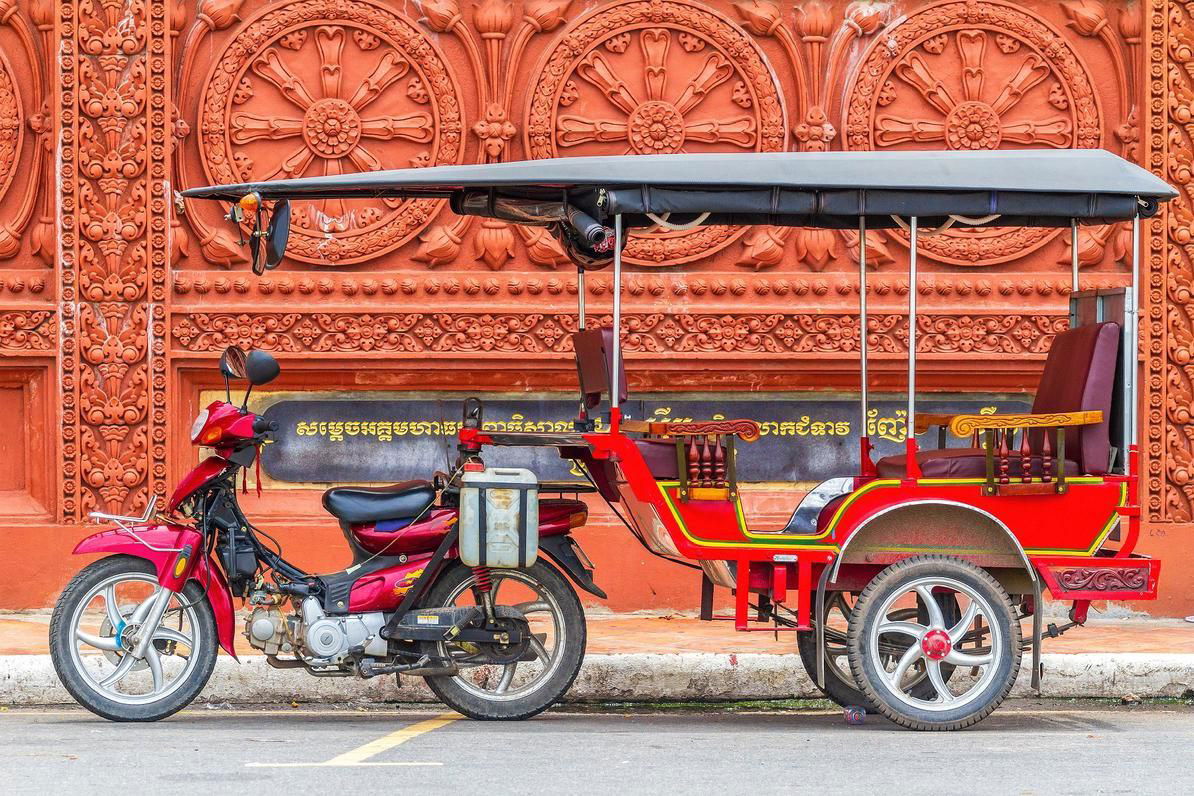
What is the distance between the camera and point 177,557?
7.35m

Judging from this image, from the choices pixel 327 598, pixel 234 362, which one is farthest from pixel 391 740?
pixel 234 362

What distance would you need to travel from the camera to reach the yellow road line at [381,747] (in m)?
6.25

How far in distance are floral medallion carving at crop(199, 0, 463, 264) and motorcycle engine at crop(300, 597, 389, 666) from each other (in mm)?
3695

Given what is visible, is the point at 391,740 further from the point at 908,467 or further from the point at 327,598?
the point at 908,467

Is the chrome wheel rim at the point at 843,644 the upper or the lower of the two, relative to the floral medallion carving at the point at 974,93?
lower

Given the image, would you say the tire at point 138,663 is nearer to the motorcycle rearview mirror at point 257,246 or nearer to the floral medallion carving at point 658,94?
the motorcycle rearview mirror at point 257,246

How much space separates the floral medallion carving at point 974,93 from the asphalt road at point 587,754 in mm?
4029

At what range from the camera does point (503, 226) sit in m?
10.7

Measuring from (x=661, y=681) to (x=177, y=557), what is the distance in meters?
2.47

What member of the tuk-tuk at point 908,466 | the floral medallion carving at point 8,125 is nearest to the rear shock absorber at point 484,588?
the tuk-tuk at point 908,466

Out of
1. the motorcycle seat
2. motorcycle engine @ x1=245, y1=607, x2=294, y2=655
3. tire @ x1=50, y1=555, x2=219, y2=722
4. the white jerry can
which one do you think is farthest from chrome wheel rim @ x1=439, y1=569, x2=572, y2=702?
tire @ x1=50, y1=555, x2=219, y2=722

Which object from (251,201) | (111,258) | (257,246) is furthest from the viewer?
(111,258)

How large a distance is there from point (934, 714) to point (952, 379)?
157 inches

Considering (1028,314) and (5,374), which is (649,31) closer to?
(1028,314)
